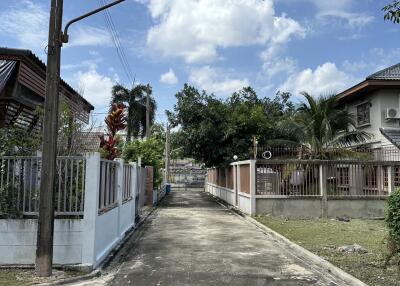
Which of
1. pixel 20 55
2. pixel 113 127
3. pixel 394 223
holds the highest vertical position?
pixel 20 55

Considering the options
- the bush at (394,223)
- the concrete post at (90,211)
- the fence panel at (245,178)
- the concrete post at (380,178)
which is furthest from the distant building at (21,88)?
the concrete post at (380,178)

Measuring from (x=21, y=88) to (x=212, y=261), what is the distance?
5886mm

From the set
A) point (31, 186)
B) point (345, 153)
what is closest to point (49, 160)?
point (31, 186)

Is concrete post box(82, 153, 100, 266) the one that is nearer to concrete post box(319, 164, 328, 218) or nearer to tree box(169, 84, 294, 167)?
concrete post box(319, 164, 328, 218)

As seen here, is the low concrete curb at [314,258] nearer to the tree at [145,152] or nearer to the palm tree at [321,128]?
the palm tree at [321,128]

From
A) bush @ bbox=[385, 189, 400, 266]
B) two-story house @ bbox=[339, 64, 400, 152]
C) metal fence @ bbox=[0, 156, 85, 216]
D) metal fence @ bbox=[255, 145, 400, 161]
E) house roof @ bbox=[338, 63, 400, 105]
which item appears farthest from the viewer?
house roof @ bbox=[338, 63, 400, 105]

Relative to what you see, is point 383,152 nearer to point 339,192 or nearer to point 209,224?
point 339,192

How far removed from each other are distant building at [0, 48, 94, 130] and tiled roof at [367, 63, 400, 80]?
50.0ft

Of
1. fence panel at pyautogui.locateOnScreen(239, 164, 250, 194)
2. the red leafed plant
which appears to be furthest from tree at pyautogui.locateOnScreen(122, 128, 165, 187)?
the red leafed plant

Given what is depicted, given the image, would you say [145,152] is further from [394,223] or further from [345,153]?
[394,223]

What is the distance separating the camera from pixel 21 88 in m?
10.9

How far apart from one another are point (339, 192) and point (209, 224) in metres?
6.08

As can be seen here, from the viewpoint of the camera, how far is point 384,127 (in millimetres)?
22016

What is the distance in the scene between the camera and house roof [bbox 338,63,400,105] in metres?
21.8
